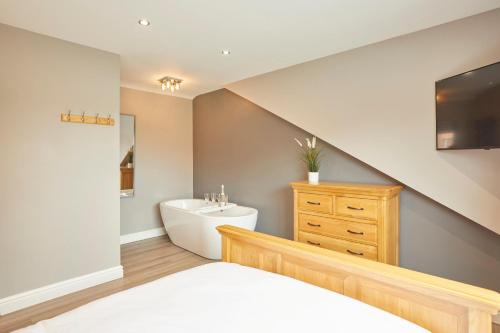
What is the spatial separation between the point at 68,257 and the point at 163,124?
2661 millimetres

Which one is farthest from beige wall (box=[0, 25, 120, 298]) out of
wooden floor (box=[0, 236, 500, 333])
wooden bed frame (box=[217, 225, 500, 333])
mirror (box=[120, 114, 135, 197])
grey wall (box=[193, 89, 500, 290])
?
wooden bed frame (box=[217, 225, 500, 333])

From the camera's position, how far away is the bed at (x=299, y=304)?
40.6 inches

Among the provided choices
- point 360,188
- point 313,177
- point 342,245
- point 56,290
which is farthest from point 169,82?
point 342,245

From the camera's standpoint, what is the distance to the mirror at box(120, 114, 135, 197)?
438 centimetres

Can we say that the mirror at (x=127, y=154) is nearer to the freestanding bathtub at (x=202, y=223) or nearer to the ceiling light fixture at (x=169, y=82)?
the freestanding bathtub at (x=202, y=223)

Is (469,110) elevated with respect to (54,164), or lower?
elevated

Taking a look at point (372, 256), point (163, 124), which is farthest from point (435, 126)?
point (163, 124)

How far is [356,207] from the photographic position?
8.80 feet

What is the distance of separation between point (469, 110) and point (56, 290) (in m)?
3.91

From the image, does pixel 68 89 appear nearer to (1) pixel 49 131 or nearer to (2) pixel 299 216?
(1) pixel 49 131

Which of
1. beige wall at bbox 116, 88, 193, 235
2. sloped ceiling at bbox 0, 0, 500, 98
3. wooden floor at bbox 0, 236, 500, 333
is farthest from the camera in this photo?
beige wall at bbox 116, 88, 193, 235

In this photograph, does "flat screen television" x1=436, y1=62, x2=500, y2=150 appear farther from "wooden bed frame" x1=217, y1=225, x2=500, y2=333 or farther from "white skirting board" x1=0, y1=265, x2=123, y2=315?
"white skirting board" x1=0, y1=265, x2=123, y2=315

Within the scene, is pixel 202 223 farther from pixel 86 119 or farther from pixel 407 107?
pixel 407 107

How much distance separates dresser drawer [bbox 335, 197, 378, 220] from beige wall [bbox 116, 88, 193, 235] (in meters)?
3.18
